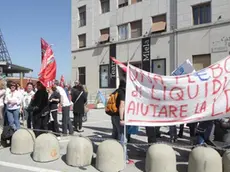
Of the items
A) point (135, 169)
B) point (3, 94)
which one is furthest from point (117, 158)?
point (3, 94)

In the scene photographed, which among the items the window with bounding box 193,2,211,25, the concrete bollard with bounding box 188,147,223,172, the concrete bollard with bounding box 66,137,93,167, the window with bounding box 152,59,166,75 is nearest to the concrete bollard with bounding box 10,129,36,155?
the concrete bollard with bounding box 66,137,93,167

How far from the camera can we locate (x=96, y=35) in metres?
28.7

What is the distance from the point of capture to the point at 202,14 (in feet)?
68.1

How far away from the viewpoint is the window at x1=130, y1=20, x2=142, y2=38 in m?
24.9

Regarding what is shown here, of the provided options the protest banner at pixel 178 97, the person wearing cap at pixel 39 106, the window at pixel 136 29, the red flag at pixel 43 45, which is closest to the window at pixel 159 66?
the window at pixel 136 29

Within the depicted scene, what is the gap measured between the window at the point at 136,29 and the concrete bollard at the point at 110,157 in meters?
20.8

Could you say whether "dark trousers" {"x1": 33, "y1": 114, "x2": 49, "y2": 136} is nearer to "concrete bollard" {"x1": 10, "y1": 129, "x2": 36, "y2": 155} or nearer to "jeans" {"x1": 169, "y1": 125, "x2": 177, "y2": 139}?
"concrete bollard" {"x1": 10, "y1": 129, "x2": 36, "y2": 155}

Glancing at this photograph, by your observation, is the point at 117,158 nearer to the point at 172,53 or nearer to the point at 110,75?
the point at 172,53

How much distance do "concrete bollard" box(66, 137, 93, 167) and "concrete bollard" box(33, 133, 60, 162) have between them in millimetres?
448

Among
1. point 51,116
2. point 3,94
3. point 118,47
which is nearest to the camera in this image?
point 51,116

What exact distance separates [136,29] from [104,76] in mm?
5922

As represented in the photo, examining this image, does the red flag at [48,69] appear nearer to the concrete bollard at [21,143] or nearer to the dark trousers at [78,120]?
the concrete bollard at [21,143]

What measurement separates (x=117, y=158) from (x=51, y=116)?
142 inches

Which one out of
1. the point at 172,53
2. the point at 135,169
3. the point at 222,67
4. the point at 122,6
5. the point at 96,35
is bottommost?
the point at 135,169
